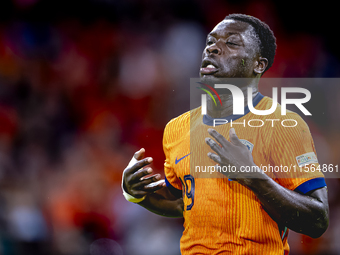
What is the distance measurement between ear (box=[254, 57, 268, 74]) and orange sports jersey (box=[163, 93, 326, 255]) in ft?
0.80

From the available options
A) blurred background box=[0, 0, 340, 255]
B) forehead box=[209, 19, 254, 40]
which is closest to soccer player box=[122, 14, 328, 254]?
forehead box=[209, 19, 254, 40]

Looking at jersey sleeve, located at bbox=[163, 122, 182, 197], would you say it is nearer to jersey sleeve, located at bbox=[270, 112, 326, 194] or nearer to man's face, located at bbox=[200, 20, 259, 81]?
man's face, located at bbox=[200, 20, 259, 81]

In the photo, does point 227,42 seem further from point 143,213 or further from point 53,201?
point 53,201

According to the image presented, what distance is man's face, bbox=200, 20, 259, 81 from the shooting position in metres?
2.17

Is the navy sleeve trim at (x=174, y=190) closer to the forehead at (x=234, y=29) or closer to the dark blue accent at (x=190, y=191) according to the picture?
the dark blue accent at (x=190, y=191)

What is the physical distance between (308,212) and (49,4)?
5.67 m

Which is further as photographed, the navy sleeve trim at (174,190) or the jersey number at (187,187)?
the navy sleeve trim at (174,190)

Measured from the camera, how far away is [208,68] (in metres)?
2.18

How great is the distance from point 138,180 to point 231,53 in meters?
1.00

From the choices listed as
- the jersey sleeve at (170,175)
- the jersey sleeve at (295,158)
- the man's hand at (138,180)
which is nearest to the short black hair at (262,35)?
the jersey sleeve at (295,158)

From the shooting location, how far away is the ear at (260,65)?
229 cm

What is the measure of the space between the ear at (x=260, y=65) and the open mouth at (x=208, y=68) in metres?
0.30

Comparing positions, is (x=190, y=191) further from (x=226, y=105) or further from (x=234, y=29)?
(x=234, y=29)

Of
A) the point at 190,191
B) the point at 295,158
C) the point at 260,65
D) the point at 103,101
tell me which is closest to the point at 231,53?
the point at 260,65
